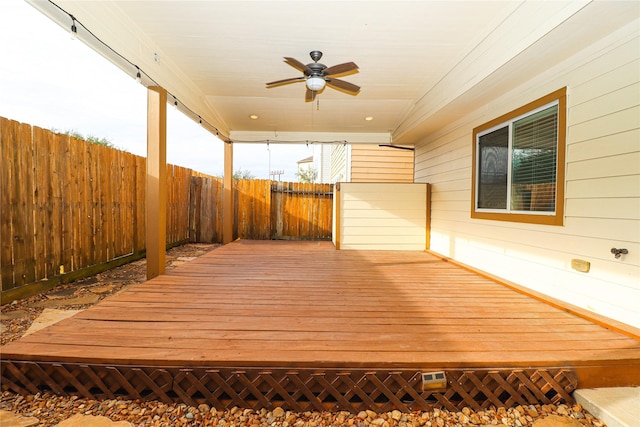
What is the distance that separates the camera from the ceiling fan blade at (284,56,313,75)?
298 centimetres

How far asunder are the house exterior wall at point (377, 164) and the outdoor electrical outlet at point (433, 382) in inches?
254

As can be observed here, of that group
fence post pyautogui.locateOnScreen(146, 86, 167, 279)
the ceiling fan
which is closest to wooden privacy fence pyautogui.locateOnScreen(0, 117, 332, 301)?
fence post pyautogui.locateOnScreen(146, 86, 167, 279)

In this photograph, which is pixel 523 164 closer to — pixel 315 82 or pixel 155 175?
pixel 315 82

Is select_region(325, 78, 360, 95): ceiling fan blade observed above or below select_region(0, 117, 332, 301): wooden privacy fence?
above

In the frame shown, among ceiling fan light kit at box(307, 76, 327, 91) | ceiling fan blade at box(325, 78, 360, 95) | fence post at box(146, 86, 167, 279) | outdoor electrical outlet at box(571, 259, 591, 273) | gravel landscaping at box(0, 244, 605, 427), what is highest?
ceiling fan blade at box(325, 78, 360, 95)

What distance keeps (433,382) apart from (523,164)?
279cm

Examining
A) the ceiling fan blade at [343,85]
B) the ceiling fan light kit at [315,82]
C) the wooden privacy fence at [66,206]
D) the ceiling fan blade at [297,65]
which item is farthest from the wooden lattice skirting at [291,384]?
the ceiling fan blade at [343,85]

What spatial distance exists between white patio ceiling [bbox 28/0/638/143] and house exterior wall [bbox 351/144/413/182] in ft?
10.2

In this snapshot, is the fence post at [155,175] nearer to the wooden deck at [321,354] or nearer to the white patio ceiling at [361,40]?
the white patio ceiling at [361,40]

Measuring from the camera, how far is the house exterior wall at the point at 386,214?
552 centimetres

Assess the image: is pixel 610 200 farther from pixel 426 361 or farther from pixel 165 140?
pixel 165 140

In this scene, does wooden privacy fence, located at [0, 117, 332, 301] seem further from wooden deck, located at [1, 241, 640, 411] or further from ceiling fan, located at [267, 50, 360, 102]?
ceiling fan, located at [267, 50, 360, 102]

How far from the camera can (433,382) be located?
156 cm

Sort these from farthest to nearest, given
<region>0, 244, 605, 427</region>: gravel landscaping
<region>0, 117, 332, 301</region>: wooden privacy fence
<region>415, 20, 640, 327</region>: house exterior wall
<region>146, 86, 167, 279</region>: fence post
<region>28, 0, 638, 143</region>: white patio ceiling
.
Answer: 1. <region>146, 86, 167, 279</region>: fence post
2. <region>0, 117, 332, 301</region>: wooden privacy fence
3. <region>28, 0, 638, 143</region>: white patio ceiling
4. <region>415, 20, 640, 327</region>: house exterior wall
5. <region>0, 244, 605, 427</region>: gravel landscaping
